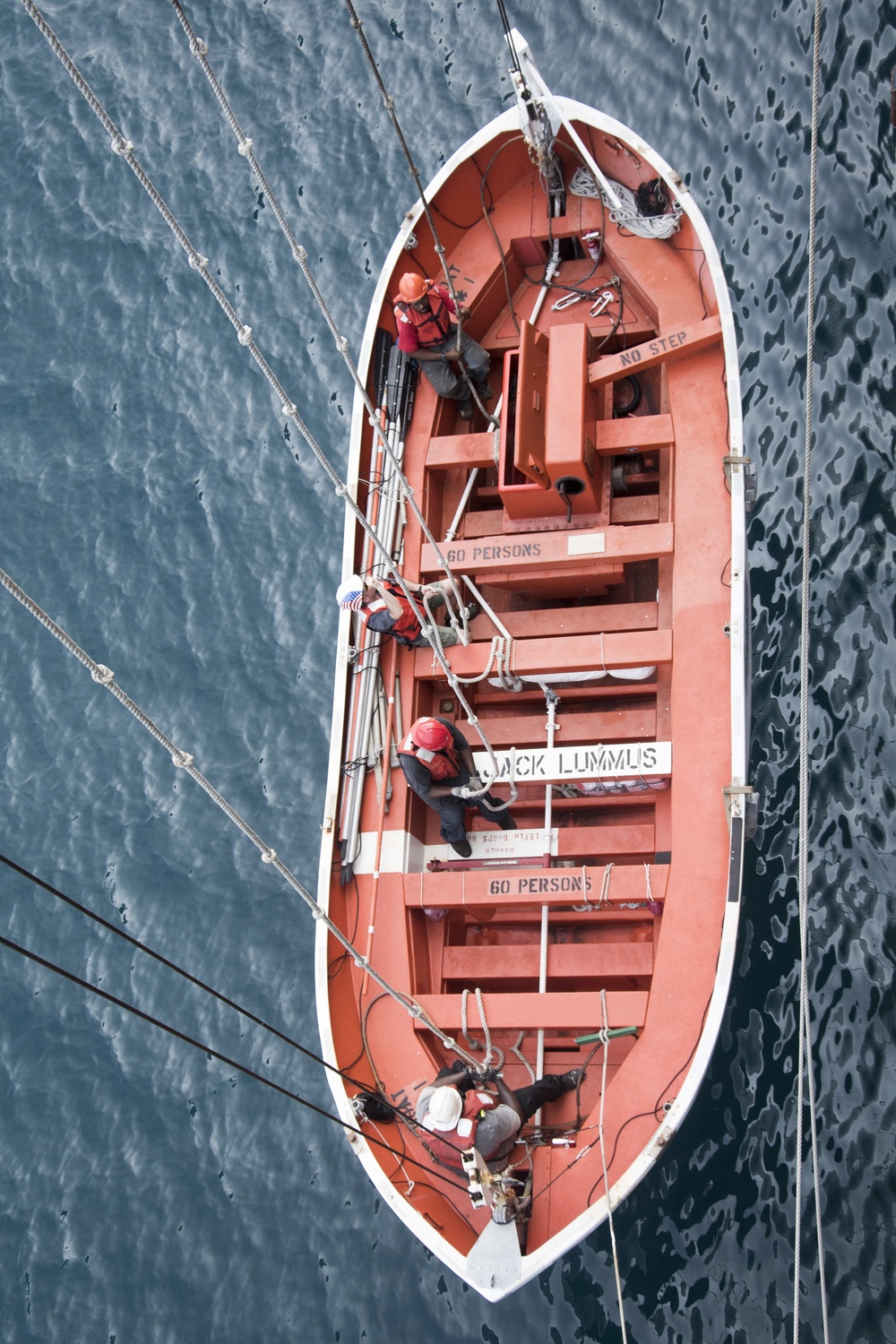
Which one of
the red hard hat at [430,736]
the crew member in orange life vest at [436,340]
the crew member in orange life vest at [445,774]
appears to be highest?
the crew member in orange life vest at [436,340]

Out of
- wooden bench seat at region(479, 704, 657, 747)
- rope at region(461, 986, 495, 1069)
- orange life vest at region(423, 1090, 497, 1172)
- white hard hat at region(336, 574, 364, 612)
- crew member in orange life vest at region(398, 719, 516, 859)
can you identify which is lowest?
orange life vest at region(423, 1090, 497, 1172)

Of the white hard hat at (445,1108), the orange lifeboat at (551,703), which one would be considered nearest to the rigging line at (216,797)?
the orange lifeboat at (551,703)

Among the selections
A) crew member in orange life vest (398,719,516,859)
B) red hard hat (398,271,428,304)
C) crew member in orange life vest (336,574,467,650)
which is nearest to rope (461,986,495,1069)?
crew member in orange life vest (398,719,516,859)

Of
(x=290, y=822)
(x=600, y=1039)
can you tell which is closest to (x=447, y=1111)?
(x=600, y=1039)

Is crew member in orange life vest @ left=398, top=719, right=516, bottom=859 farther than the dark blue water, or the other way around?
the dark blue water

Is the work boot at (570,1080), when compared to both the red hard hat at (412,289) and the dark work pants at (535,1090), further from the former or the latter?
the red hard hat at (412,289)

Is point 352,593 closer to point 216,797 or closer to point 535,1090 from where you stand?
point 216,797

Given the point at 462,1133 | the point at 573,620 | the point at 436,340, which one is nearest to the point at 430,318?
the point at 436,340

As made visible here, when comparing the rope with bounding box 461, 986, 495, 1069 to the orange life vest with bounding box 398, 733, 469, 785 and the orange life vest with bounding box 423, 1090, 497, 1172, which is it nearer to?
the orange life vest with bounding box 423, 1090, 497, 1172
